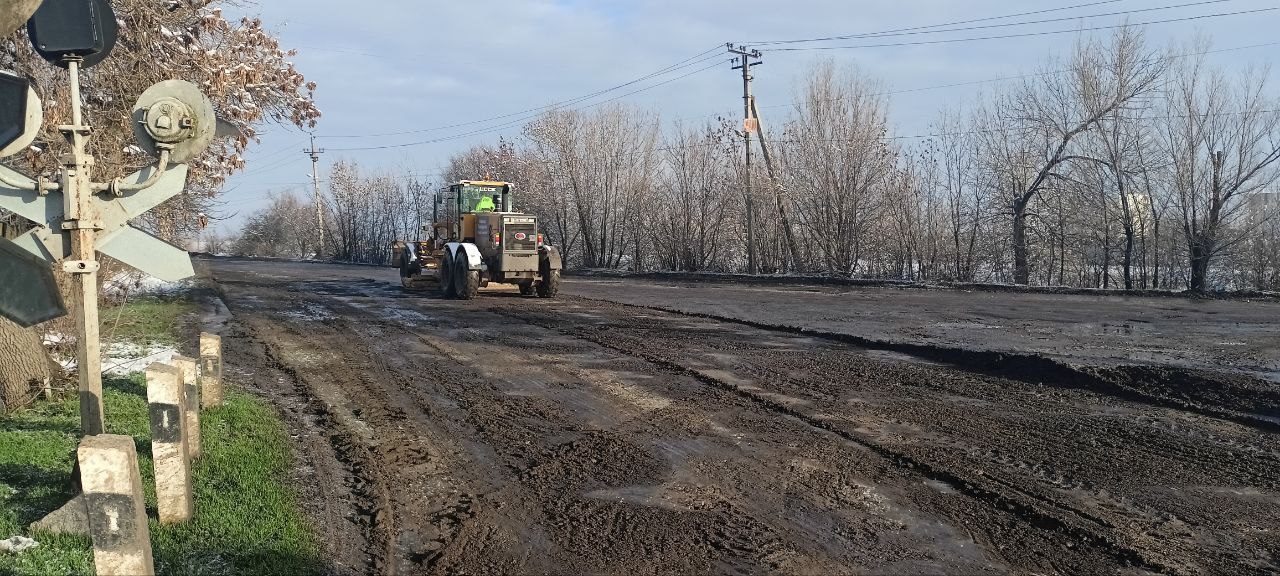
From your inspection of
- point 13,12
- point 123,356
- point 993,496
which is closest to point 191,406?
point 13,12

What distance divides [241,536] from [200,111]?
2536 millimetres

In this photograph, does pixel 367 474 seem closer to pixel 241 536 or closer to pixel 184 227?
pixel 241 536

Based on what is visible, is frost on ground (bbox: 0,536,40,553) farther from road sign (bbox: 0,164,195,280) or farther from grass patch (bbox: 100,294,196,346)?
grass patch (bbox: 100,294,196,346)

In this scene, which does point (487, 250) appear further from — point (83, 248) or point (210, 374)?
point (83, 248)

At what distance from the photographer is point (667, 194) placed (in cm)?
4116

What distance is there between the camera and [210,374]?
8.32m

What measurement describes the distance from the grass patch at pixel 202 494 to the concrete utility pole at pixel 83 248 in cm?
51

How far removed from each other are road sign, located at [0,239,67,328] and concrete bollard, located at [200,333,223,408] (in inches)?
226

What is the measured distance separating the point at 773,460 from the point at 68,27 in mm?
5108

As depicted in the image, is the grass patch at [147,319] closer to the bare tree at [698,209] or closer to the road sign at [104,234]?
the road sign at [104,234]

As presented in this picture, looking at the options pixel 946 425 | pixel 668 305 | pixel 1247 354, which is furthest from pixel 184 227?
pixel 1247 354

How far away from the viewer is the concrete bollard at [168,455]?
5.11 metres

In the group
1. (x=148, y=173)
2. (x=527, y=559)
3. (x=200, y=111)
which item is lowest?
(x=527, y=559)

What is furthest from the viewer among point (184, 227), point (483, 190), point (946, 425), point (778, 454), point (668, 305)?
point (483, 190)
